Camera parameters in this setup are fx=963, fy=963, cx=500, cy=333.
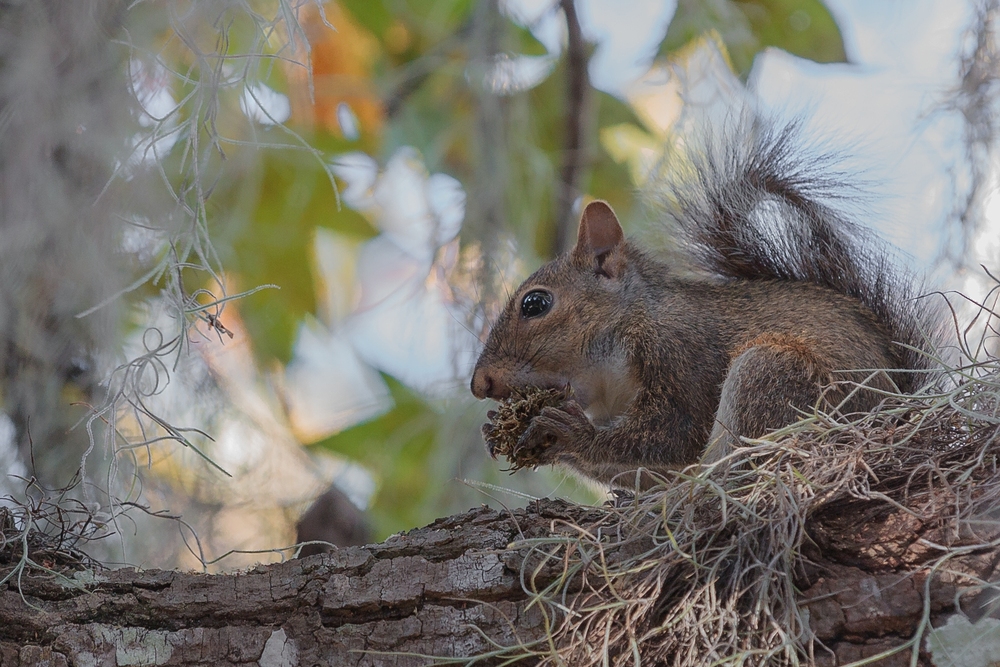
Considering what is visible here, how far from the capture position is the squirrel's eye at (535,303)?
279 centimetres

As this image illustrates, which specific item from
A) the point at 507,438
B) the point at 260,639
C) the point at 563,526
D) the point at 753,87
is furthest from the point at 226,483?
the point at 753,87

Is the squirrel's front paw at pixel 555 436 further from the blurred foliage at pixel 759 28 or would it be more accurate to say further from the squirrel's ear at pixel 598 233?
the blurred foliage at pixel 759 28

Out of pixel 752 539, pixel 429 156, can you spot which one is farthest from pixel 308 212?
pixel 752 539

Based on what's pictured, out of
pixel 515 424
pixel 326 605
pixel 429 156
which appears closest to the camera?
pixel 326 605

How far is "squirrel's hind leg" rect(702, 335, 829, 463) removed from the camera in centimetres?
213

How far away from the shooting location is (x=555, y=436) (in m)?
2.42

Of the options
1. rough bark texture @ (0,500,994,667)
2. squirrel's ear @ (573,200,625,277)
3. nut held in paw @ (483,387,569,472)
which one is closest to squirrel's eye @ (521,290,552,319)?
squirrel's ear @ (573,200,625,277)

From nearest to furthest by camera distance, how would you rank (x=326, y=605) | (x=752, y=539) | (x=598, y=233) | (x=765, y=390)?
1. (x=752, y=539)
2. (x=326, y=605)
3. (x=765, y=390)
4. (x=598, y=233)

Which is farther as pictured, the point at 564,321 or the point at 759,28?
the point at 759,28

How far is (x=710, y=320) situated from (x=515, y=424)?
2.00ft

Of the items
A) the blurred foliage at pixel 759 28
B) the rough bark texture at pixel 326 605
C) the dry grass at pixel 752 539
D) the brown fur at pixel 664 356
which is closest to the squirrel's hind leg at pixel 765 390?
the brown fur at pixel 664 356

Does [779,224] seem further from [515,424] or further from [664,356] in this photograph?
[515,424]

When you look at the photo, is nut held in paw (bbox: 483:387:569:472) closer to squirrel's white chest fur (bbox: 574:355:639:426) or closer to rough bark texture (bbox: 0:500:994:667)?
squirrel's white chest fur (bbox: 574:355:639:426)

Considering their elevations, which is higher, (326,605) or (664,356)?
(664,356)
